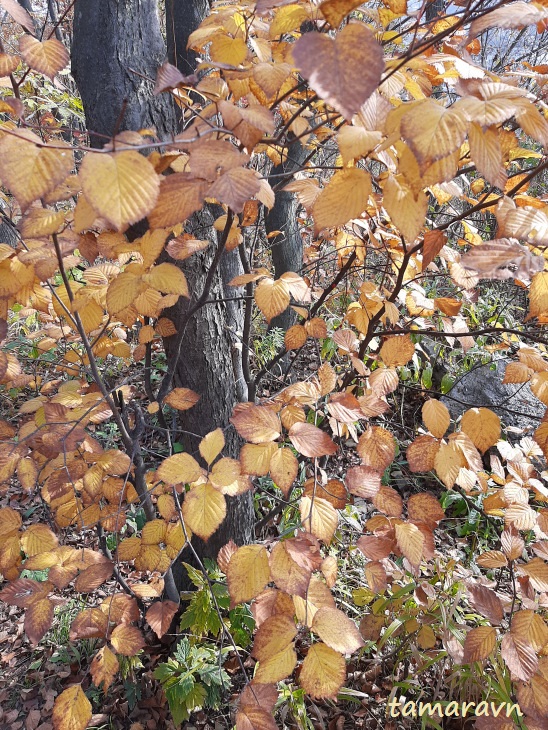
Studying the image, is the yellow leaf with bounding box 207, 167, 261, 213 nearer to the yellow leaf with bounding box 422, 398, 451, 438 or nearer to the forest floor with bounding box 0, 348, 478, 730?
the yellow leaf with bounding box 422, 398, 451, 438

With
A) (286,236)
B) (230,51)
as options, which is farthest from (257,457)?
(286,236)

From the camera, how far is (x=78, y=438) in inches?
47.1

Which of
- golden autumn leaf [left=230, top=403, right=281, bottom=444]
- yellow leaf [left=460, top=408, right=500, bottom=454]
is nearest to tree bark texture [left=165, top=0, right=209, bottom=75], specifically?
golden autumn leaf [left=230, top=403, right=281, bottom=444]

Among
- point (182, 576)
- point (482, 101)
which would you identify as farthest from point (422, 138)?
point (182, 576)

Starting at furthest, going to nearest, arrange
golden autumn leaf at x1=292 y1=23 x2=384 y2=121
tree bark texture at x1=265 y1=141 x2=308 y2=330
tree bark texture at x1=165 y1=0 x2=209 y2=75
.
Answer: tree bark texture at x1=265 y1=141 x2=308 y2=330 < tree bark texture at x1=165 y1=0 x2=209 y2=75 < golden autumn leaf at x1=292 y1=23 x2=384 y2=121

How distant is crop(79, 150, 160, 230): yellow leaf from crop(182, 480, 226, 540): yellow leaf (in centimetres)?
62

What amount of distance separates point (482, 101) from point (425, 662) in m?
1.93

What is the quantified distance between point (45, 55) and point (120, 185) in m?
0.54

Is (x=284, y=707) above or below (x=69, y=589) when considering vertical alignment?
above

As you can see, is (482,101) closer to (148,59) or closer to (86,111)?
(148,59)

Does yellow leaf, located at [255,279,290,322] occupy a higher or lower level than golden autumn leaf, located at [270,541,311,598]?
higher

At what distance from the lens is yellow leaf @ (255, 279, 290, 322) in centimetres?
111

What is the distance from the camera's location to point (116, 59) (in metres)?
1.33

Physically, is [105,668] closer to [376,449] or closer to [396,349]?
[376,449]
